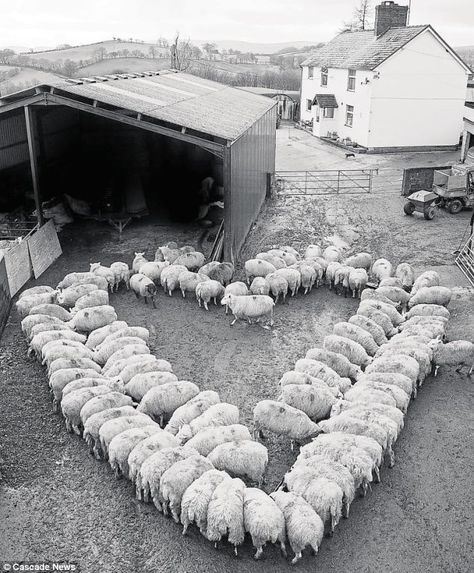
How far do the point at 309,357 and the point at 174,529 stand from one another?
503cm

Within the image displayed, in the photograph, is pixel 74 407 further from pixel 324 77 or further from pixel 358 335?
pixel 324 77

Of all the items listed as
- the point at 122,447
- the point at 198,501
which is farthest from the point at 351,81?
the point at 198,501

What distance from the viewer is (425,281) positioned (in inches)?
622

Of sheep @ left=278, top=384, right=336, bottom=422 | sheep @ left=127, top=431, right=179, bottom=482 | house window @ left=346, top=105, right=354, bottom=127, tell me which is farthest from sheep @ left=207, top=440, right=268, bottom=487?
house window @ left=346, top=105, right=354, bottom=127

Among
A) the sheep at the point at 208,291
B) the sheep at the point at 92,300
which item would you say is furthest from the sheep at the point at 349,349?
the sheep at the point at 92,300

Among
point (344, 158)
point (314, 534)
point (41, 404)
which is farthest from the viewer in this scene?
point (344, 158)

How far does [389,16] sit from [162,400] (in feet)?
115

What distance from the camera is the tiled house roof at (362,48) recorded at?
113ft

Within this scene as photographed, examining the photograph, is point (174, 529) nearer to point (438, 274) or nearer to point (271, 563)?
point (271, 563)

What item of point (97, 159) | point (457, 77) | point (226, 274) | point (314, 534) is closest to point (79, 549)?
point (314, 534)

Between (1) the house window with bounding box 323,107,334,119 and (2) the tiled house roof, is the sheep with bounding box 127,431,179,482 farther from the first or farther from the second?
(1) the house window with bounding box 323,107,334,119

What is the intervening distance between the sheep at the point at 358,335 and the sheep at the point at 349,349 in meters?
0.27

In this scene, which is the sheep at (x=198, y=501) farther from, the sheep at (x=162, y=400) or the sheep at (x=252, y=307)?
the sheep at (x=252, y=307)

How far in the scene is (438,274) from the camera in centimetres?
1723
